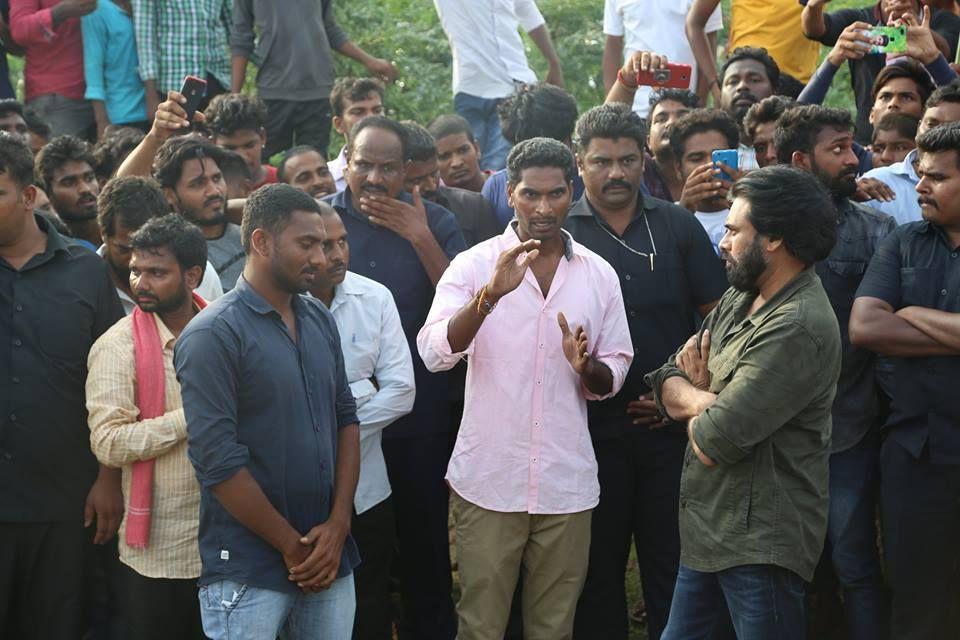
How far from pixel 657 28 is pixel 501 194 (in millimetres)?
3190

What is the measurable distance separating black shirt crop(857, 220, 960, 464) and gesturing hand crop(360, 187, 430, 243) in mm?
2139

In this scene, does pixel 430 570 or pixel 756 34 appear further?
pixel 756 34

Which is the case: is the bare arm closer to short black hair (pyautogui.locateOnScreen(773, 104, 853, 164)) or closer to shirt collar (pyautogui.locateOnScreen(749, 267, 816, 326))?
shirt collar (pyautogui.locateOnScreen(749, 267, 816, 326))

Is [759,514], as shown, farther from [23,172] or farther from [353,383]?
[23,172]

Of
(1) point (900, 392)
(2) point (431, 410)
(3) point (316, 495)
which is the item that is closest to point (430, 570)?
(2) point (431, 410)

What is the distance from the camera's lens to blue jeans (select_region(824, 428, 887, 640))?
17.9ft

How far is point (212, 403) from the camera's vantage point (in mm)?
4203

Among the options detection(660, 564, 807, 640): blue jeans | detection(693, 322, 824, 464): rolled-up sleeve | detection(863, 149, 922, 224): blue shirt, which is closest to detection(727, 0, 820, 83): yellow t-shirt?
detection(863, 149, 922, 224): blue shirt

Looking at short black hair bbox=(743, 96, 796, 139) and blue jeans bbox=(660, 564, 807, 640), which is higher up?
short black hair bbox=(743, 96, 796, 139)

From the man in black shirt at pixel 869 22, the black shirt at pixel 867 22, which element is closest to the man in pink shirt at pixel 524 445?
the man in black shirt at pixel 869 22

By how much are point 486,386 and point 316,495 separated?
104 cm

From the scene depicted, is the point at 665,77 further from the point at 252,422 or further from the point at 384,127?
the point at 252,422

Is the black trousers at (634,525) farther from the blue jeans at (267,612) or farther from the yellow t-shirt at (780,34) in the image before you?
the yellow t-shirt at (780,34)

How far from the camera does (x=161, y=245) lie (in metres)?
5.05
